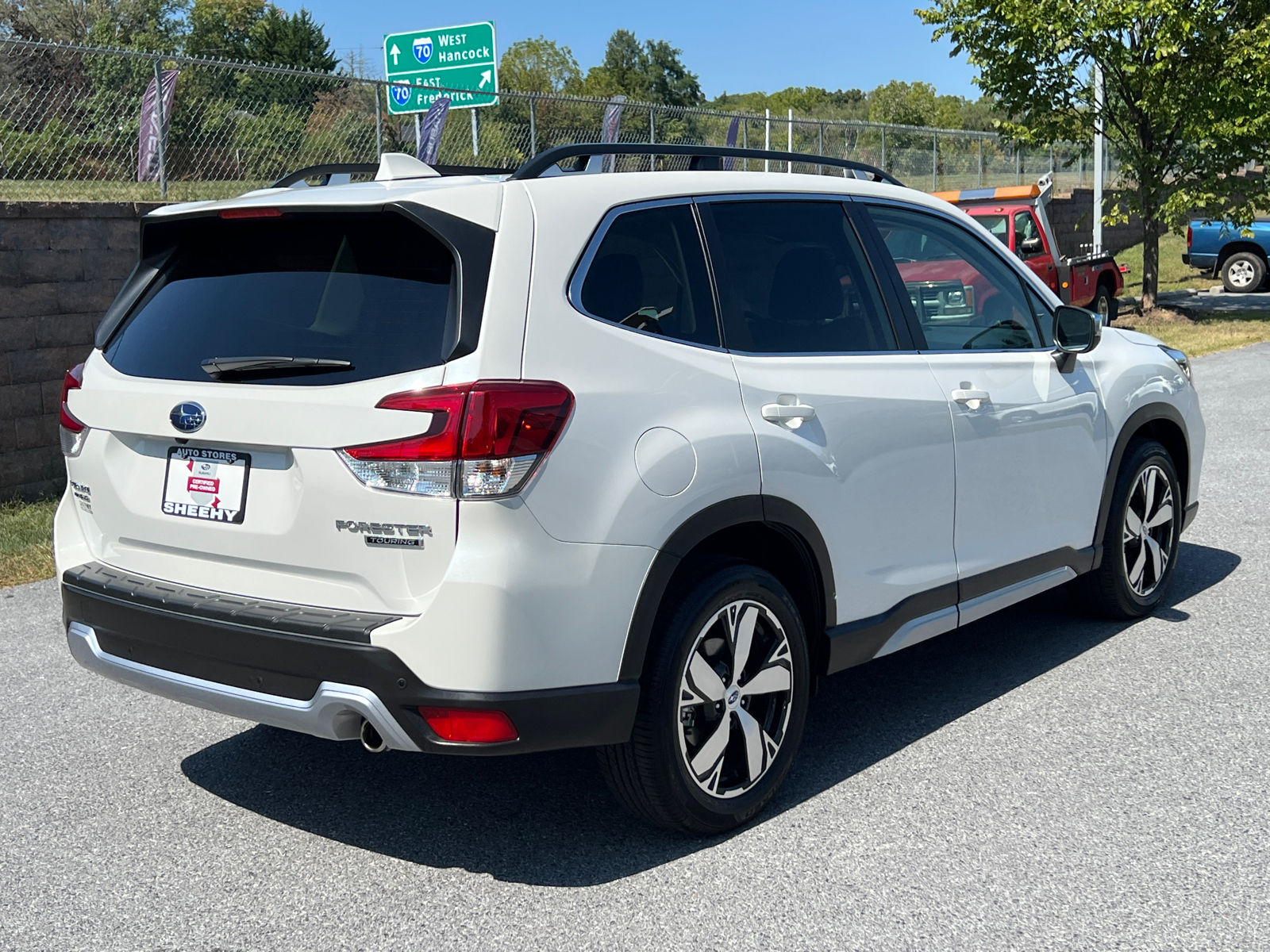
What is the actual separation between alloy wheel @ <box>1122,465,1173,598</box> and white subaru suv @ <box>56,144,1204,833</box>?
1.44 meters

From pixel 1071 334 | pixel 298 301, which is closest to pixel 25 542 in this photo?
pixel 298 301

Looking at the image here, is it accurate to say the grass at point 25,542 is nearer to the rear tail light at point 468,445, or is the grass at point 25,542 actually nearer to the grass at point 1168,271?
the rear tail light at point 468,445

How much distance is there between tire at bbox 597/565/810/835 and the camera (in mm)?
3568

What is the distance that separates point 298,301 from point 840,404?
163 cm

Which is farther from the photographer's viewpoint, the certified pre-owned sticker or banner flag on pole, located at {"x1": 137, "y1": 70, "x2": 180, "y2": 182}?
banner flag on pole, located at {"x1": 137, "y1": 70, "x2": 180, "y2": 182}

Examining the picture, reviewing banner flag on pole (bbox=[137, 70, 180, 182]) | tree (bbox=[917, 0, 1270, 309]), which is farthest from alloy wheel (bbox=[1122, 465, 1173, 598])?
tree (bbox=[917, 0, 1270, 309])

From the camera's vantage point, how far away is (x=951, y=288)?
5.20 meters

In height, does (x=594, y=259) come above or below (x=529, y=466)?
above

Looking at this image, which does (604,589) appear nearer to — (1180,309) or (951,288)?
(951,288)

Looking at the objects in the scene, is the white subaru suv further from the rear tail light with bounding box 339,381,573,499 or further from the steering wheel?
the steering wheel

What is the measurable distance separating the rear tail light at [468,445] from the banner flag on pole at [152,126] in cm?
923

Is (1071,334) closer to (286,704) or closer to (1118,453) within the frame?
(1118,453)

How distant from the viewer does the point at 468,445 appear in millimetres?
3150

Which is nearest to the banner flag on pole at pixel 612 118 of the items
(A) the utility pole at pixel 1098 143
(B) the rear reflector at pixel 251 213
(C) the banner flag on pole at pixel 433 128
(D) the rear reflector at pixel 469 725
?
(C) the banner flag on pole at pixel 433 128
